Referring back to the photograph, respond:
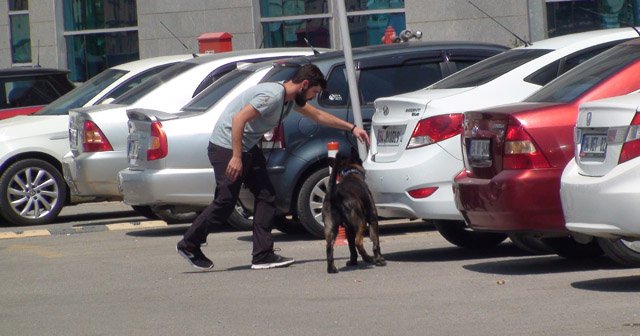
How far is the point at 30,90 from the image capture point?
17328 millimetres

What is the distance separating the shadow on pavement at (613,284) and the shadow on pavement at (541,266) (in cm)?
56

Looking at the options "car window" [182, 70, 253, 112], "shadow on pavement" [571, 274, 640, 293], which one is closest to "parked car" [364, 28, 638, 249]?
"shadow on pavement" [571, 274, 640, 293]

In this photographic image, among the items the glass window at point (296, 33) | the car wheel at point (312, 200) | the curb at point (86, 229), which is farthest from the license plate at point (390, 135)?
the glass window at point (296, 33)

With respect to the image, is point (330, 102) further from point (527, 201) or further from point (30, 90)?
point (30, 90)

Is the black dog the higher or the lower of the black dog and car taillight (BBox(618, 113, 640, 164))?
the lower

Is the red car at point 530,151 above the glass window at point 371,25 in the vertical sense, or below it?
below

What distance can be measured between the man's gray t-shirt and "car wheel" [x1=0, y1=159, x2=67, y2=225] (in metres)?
5.30

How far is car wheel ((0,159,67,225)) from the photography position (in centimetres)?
1498

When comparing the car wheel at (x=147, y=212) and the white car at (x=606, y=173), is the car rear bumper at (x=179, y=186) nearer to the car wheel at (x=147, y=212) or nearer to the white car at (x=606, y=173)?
the car wheel at (x=147, y=212)

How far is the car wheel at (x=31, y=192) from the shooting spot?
15.0 m

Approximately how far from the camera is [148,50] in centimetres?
2484

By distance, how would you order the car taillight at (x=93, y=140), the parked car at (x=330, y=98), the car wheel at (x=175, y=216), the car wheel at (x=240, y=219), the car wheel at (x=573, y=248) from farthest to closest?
the car wheel at (x=175, y=216), the car taillight at (x=93, y=140), the car wheel at (x=240, y=219), the parked car at (x=330, y=98), the car wheel at (x=573, y=248)

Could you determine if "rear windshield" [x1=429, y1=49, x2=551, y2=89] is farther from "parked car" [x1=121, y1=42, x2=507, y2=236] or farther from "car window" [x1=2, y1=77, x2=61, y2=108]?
"car window" [x1=2, y1=77, x2=61, y2=108]

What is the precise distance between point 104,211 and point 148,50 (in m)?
8.26
